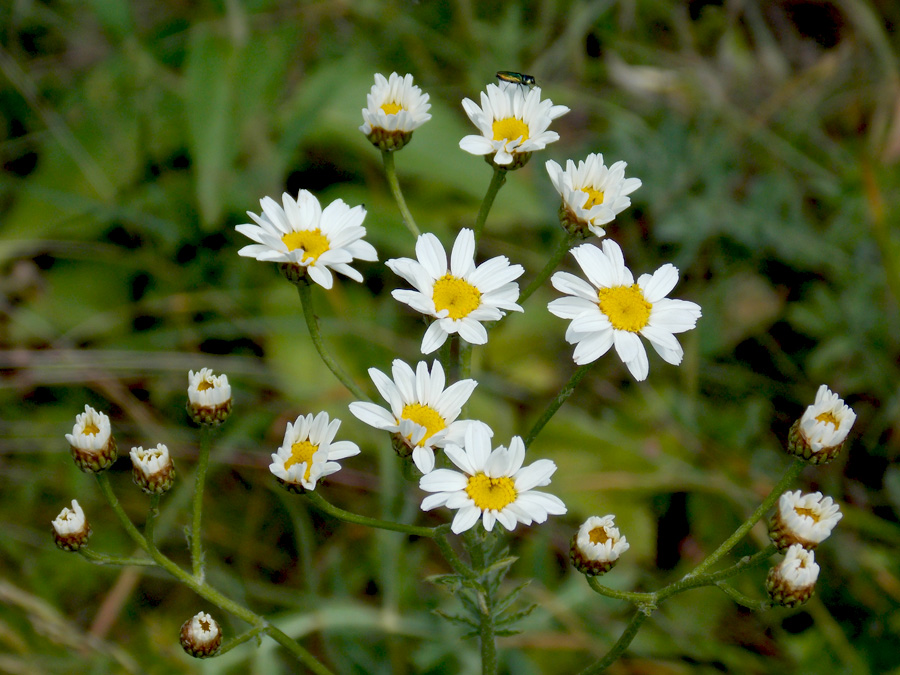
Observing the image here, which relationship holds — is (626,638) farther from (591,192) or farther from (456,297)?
(591,192)

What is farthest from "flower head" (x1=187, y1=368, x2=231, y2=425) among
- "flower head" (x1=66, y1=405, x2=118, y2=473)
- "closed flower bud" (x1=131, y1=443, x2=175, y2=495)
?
"flower head" (x1=66, y1=405, x2=118, y2=473)

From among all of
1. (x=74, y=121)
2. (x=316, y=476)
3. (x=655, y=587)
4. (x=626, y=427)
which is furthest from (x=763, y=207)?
(x=74, y=121)

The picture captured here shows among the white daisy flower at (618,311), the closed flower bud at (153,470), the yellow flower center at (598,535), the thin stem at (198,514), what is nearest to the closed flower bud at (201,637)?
the thin stem at (198,514)

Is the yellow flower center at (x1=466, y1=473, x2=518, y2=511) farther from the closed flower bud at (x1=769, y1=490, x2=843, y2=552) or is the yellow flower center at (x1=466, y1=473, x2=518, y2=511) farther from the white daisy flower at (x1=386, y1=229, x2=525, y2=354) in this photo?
the closed flower bud at (x1=769, y1=490, x2=843, y2=552)

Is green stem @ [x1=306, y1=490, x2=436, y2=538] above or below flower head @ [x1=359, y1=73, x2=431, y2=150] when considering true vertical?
below

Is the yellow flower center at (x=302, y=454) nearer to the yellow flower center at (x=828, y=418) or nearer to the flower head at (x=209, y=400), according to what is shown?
the flower head at (x=209, y=400)

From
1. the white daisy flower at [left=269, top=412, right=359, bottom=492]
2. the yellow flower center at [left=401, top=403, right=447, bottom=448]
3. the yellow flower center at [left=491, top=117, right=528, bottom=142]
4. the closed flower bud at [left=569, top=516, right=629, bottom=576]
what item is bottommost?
the closed flower bud at [left=569, top=516, right=629, bottom=576]
